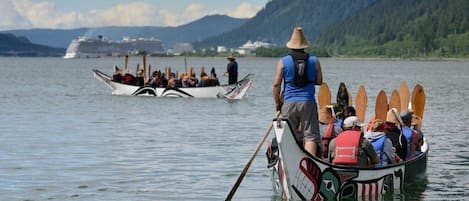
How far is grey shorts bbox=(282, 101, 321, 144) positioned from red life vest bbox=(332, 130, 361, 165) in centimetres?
49

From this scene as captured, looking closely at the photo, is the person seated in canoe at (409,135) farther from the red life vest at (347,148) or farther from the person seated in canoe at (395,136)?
the red life vest at (347,148)

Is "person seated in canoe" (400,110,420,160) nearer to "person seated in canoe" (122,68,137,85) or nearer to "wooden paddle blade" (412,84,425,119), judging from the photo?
"wooden paddle blade" (412,84,425,119)

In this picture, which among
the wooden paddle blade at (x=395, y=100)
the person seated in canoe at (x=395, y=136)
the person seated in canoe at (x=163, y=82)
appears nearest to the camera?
the person seated in canoe at (x=395, y=136)

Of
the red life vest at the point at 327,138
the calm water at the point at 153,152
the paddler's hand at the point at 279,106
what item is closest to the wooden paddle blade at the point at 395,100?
the calm water at the point at 153,152

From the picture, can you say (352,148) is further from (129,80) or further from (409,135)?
(129,80)

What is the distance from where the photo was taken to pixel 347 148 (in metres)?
19.2

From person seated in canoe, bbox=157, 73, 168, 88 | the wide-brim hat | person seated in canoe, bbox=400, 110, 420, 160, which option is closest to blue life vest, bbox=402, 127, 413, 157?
person seated in canoe, bbox=400, 110, 420, 160

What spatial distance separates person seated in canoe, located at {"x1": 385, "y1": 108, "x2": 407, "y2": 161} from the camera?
21781 mm

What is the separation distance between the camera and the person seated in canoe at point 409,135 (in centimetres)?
2234

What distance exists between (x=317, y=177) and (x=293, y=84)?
5.71ft

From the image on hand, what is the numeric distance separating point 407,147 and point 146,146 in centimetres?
1088

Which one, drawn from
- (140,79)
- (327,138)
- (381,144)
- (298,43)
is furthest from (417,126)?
(140,79)

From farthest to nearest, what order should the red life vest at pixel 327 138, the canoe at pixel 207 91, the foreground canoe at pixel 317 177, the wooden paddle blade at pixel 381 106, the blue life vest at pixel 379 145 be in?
the canoe at pixel 207 91 < the wooden paddle blade at pixel 381 106 < the blue life vest at pixel 379 145 < the red life vest at pixel 327 138 < the foreground canoe at pixel 317 177

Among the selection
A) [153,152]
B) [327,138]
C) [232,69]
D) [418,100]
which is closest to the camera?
[327,138]
